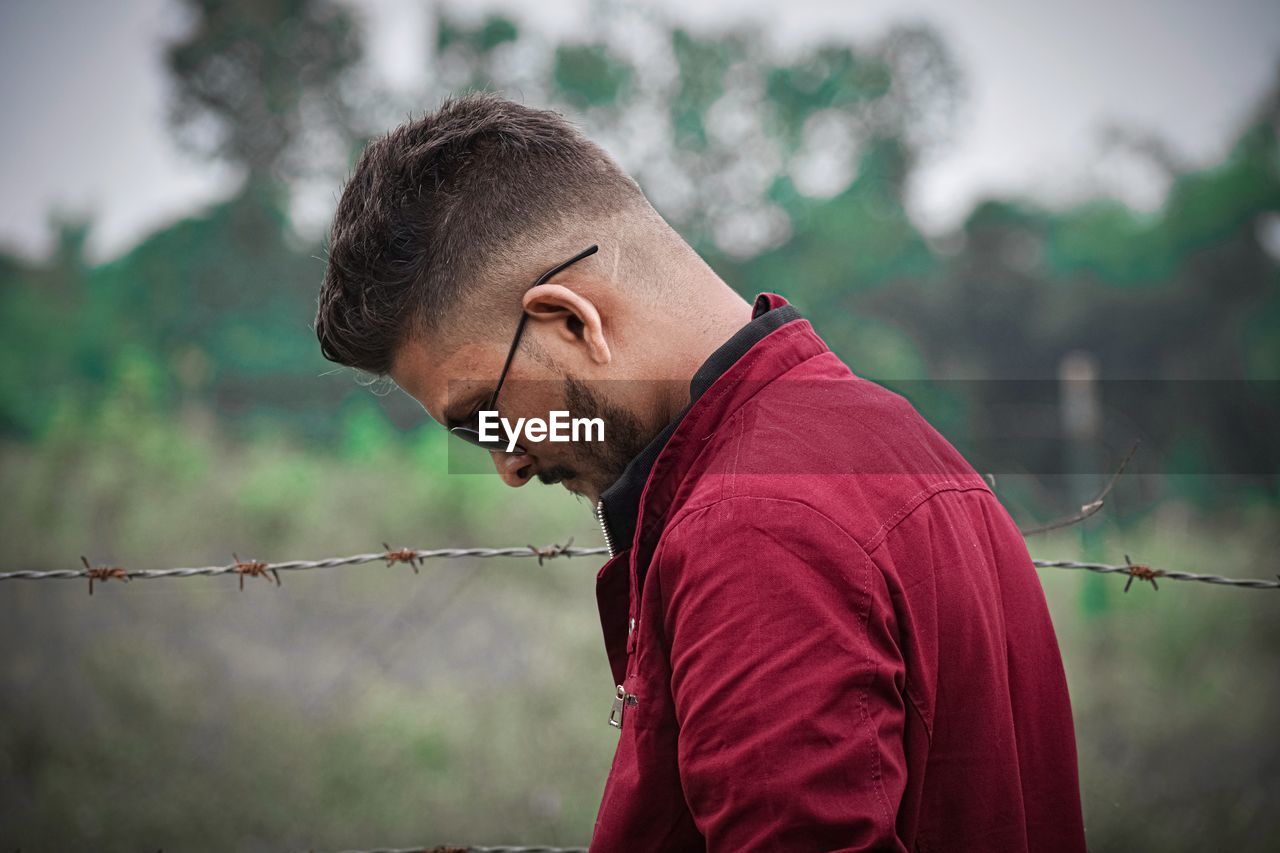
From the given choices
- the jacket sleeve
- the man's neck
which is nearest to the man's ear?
the man's neck

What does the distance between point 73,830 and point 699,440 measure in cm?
448

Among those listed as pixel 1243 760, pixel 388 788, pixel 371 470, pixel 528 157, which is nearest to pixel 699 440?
pixel 528 157

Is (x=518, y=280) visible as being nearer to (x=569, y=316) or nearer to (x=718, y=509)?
(x=569, y=316)

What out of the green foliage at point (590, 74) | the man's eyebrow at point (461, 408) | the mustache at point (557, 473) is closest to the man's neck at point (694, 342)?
the mustache at point (557, 473)

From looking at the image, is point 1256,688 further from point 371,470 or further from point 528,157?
point 371,470

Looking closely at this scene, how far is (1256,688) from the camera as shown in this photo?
6.02 meters

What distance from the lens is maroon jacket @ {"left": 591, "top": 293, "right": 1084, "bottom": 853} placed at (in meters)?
1.10

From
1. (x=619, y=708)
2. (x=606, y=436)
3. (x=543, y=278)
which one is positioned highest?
(x=543, y=278)

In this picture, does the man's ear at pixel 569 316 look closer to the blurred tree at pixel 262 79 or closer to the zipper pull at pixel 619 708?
the zipper pull at pixel 619 708

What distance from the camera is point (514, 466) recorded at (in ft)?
5.83

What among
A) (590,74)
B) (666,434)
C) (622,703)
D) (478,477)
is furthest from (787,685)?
(590,74)

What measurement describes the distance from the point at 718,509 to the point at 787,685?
0.75 feet

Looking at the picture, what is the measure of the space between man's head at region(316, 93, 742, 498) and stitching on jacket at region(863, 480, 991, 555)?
1.39 ft

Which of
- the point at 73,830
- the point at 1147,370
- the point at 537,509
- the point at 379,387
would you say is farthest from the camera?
the point at 1147,370
